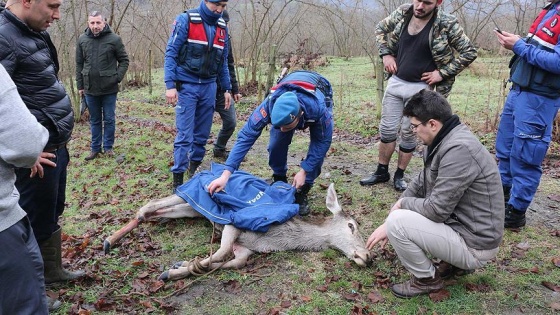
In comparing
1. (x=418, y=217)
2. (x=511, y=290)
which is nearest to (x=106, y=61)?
(x=418, y=217)

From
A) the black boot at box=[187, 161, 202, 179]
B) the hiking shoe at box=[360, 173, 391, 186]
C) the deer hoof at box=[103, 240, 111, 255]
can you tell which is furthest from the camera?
the black boot at box=[187, 161, 202, 179]

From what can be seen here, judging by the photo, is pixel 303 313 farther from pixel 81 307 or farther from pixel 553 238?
pixel 553 238

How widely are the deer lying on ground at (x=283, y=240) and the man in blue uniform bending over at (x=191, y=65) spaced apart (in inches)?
45.0

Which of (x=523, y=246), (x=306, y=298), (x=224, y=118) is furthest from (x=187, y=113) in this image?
(x=523, y=246)

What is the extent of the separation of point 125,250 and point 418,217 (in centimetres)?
294

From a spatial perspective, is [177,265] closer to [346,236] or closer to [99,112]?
[346,236]

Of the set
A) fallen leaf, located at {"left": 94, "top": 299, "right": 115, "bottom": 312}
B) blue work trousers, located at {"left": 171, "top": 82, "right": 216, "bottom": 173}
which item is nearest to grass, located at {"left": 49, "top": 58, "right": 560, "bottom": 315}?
fallen leaf, located at {"left": 94, "top": 299, "right": 115, "bottom": 312}

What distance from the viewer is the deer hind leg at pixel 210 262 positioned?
13.1 feet

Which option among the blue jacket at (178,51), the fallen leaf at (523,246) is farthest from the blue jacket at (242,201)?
the fallen leaf at (523,246)

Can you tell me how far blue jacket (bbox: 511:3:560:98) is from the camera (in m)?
4.09

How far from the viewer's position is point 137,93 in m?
19.1

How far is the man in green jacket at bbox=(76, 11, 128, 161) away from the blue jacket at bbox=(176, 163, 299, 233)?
386 cm

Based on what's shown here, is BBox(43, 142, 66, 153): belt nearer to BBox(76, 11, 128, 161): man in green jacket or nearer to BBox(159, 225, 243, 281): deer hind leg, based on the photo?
BBox(159, 225, 243, 281): deer hind leg

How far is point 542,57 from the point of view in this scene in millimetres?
4094
